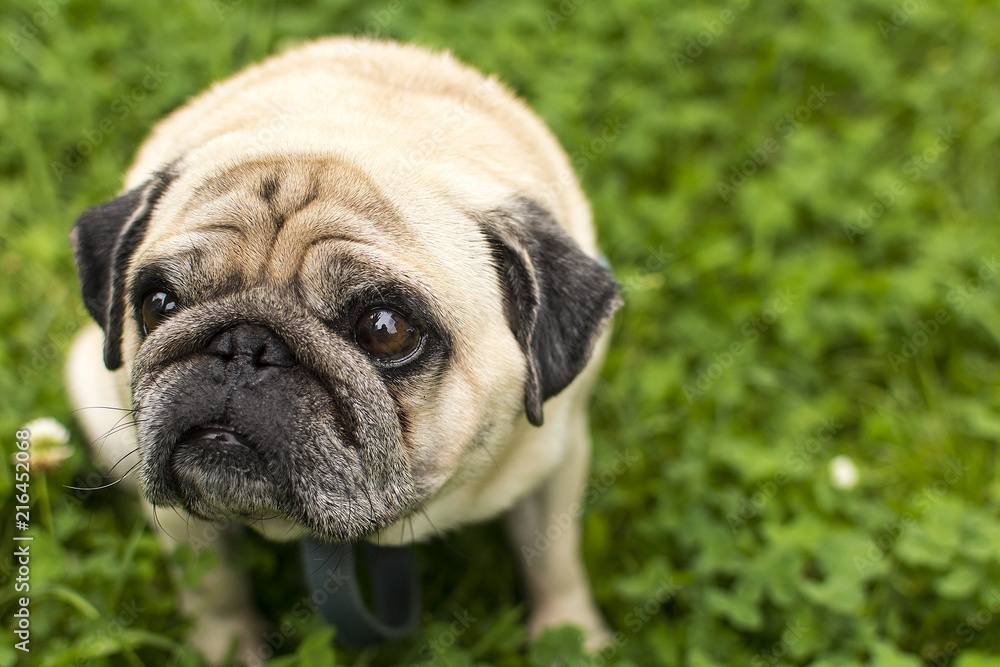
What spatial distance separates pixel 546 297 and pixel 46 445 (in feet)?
7.69

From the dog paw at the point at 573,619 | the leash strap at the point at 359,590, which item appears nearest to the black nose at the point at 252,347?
the leash strap at the point at 359,590

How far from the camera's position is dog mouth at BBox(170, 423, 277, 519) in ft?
7.78

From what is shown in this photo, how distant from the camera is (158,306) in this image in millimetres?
2602

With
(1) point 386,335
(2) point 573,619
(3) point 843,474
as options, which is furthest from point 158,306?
(3) point 843,474

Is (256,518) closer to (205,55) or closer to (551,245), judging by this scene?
(551,245)

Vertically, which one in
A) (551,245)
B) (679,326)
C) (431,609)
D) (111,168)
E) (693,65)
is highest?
(551,245)

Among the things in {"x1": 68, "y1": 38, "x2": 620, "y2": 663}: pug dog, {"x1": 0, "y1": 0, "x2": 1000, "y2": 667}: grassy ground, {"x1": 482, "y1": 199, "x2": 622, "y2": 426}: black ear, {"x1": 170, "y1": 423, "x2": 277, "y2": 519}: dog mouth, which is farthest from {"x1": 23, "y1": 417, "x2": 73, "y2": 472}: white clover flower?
{"x1": 482, "y1": 199, "x2": 622, "y2": 426}: black ear

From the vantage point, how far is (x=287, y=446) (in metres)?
2.36

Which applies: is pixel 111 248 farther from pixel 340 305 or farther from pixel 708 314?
pixel 708 314

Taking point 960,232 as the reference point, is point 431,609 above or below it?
below

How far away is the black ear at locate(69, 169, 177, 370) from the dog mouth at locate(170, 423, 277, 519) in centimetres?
68

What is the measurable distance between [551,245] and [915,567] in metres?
2.35

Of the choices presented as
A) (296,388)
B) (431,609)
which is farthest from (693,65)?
(296,388)

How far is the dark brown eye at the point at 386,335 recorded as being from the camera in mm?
2504
